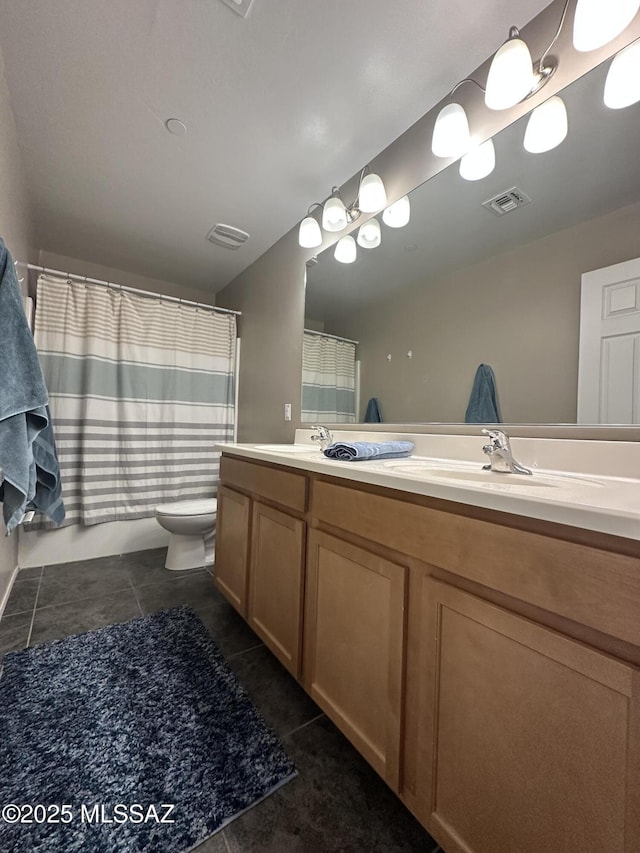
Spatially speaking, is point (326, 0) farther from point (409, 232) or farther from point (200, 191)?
point (200, 191)

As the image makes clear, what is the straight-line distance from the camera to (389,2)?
105 centimetres

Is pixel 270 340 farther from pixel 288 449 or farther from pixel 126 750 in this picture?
pixel 126 750

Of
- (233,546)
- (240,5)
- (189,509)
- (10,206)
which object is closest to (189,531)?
(189,509)

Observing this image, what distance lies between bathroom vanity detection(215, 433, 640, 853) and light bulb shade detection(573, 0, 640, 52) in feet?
3.56

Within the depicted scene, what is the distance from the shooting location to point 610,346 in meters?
0.95

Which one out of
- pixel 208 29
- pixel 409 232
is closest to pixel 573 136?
pixel 409 232

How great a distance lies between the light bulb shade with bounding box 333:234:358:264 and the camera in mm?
1779

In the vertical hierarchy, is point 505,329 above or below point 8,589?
above

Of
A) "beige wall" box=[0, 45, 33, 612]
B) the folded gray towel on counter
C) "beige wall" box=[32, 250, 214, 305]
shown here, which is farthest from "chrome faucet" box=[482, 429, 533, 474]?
"beige wall" box=[32, 250, 214, 305]

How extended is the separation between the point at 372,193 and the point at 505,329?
2.96 feet

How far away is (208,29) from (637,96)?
1305 millimetres

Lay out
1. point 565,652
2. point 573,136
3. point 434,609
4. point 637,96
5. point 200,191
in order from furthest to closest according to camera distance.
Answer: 1. point 200,191
2. point 573,136
3. point 637,96
4. point 434,609
5. point 565,652

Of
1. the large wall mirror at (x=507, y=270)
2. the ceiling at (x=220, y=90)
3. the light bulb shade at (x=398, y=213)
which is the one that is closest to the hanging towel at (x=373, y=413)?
the large wall mirror at (x=507, y=270)

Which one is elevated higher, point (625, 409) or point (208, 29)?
point (208, 29)
